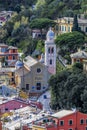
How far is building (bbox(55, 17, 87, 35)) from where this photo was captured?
230 ft

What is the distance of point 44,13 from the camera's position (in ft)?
254

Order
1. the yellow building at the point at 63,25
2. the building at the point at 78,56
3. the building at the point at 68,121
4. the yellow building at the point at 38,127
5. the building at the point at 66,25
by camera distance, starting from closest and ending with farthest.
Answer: the yellow building at the point at 38,127, the building at the point at 68,121, the building at the point at 78,56, the building at the point at 66,25, the yellow building at the point at 63,25

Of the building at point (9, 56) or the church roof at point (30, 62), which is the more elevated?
the church roof at point (30, 62)

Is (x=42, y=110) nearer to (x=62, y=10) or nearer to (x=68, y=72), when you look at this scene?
(x=68, y=72)

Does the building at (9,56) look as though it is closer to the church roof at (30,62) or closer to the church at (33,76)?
the church roof at (30,62)

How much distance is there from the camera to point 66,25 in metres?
71.8

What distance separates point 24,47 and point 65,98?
21858 mm

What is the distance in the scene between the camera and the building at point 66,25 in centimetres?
7012

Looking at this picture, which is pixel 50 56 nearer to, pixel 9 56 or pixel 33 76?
pixel 33 76

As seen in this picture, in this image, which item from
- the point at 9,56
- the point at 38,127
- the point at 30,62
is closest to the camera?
the point at 38,127

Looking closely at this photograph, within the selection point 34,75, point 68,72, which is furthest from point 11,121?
point 34,75

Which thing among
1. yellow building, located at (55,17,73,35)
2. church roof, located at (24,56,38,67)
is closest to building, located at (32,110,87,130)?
church roof, located at (24,56,38,67)

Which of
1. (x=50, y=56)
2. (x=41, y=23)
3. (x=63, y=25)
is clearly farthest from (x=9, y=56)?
(x=63, y=25)

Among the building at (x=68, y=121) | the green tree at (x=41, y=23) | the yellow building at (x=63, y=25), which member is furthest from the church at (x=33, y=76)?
the yellow building at (x=63, y=25)
